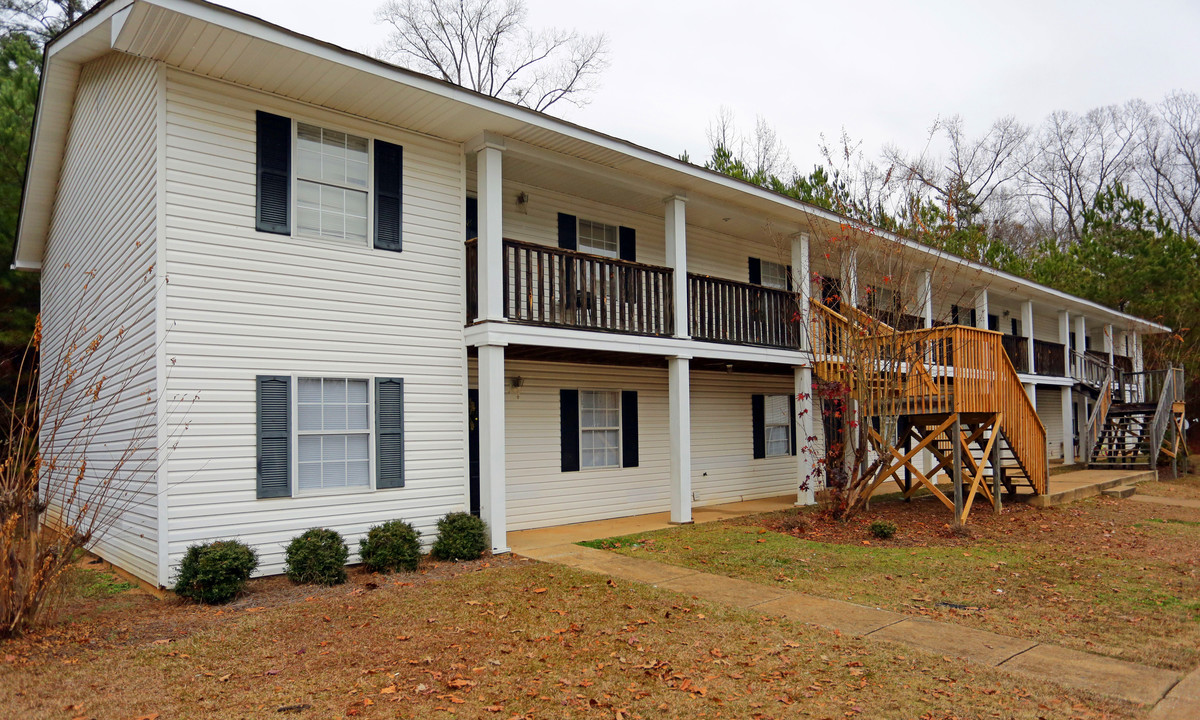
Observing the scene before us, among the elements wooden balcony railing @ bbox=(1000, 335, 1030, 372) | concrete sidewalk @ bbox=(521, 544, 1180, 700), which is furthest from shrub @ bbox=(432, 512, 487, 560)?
wooden balcony railing @ bbox=(1000, 335, 1030, 372)

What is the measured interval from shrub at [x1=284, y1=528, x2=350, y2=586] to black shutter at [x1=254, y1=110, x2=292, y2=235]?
11.7 ft

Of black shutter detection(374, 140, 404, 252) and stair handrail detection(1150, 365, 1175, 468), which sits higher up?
black shutter detection(374, 140, 404, 252)

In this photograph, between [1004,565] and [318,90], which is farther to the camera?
[1004,565]

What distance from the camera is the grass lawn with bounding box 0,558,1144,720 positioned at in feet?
16.0

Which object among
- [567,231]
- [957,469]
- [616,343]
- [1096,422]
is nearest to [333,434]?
[616,343]

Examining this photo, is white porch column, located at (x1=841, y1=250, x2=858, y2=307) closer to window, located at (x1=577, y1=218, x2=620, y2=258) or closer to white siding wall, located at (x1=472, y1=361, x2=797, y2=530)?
white siding wall, located at (x1=472, y1=361, x2=797, y2=530)

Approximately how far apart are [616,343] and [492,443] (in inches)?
97.0

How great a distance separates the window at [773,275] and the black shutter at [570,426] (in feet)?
20.1

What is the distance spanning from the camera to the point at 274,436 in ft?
29.1

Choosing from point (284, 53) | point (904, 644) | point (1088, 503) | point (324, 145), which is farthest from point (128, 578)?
point (1088, 503)

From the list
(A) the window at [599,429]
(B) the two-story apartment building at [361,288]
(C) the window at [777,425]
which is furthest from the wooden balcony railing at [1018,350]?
(A) the window at [599,429]

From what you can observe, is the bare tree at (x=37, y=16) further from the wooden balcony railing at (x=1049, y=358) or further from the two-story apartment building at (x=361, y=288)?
the wooden balcony railing at (x=1049, y=358)

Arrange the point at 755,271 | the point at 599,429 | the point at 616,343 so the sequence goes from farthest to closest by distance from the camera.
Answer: the point at 755,271, the point at 599,429, the point at 616,343

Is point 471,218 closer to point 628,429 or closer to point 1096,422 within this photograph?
point 628,429
